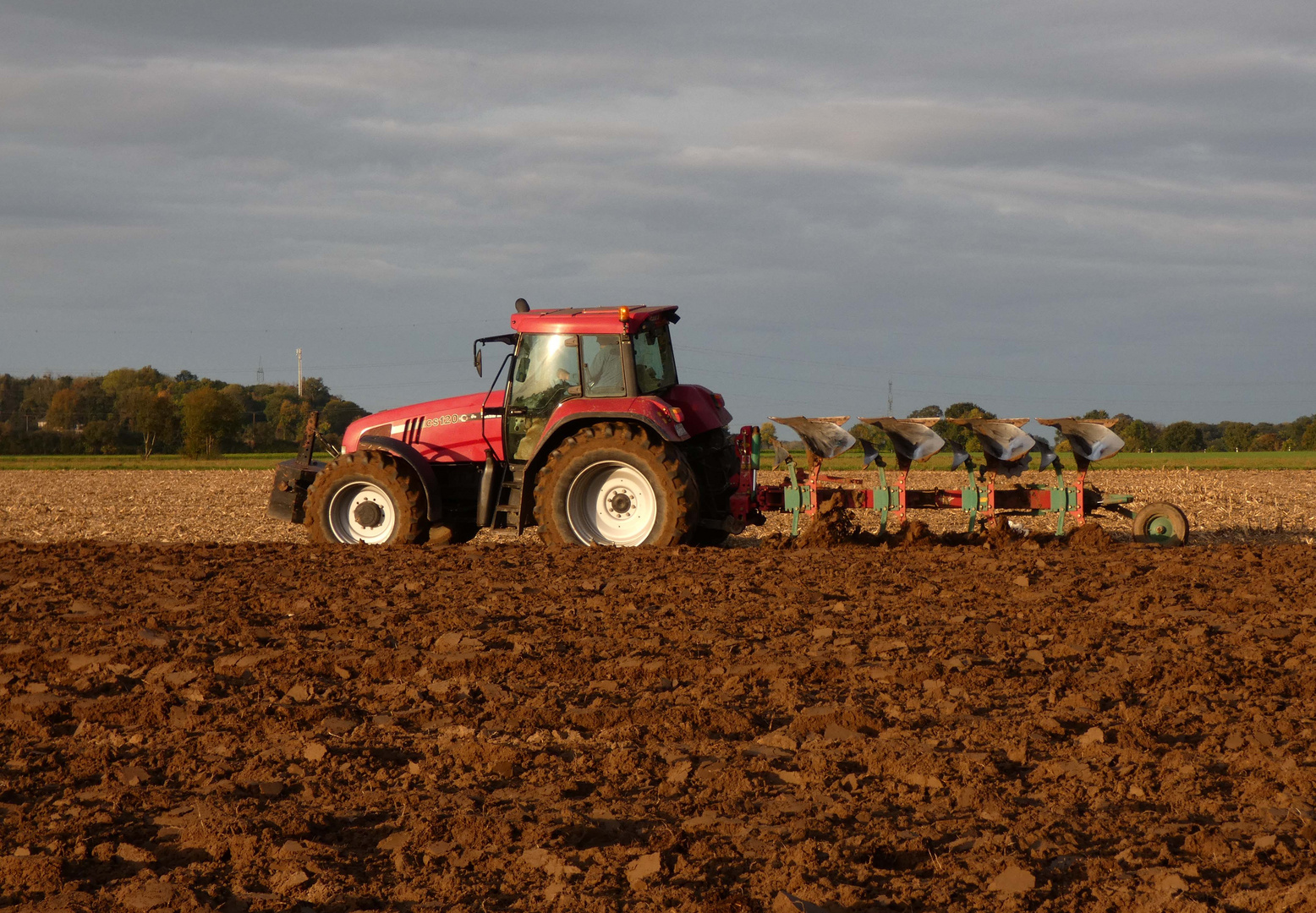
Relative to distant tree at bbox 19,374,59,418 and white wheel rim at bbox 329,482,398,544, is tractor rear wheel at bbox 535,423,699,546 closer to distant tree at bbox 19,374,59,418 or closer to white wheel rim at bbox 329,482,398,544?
white wheel rim at bbox 329,482,398,544

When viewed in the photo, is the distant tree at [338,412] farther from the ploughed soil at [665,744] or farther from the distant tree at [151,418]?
the ploughed soil at [665,744]

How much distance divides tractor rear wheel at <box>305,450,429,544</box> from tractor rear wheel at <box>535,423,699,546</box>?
1.26 m

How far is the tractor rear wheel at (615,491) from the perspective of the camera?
10391mm

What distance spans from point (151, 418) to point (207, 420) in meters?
3.87

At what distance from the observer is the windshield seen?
1091cm

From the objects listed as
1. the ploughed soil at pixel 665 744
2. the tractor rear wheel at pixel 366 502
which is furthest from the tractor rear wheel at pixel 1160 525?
the tractor rear wheel at pixel 366 502

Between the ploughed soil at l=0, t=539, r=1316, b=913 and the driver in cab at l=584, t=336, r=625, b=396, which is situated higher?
the driver in cab at l=584, t=336, r=625, b=396

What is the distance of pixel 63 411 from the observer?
77.1m

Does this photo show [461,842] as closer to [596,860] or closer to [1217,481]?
[596,860]

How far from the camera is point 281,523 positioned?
17.8 m

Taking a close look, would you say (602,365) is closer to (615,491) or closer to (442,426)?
(615,491)

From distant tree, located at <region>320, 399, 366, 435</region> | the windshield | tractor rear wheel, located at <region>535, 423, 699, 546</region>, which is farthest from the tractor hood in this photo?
distant tree, located at <region>320, 399, 366, 435</region>

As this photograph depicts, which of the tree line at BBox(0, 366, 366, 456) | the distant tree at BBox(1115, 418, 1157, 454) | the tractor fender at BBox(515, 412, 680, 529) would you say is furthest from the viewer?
the tree line at BBox(0, 366, 366, 456)

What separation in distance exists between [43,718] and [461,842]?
8.99ft
